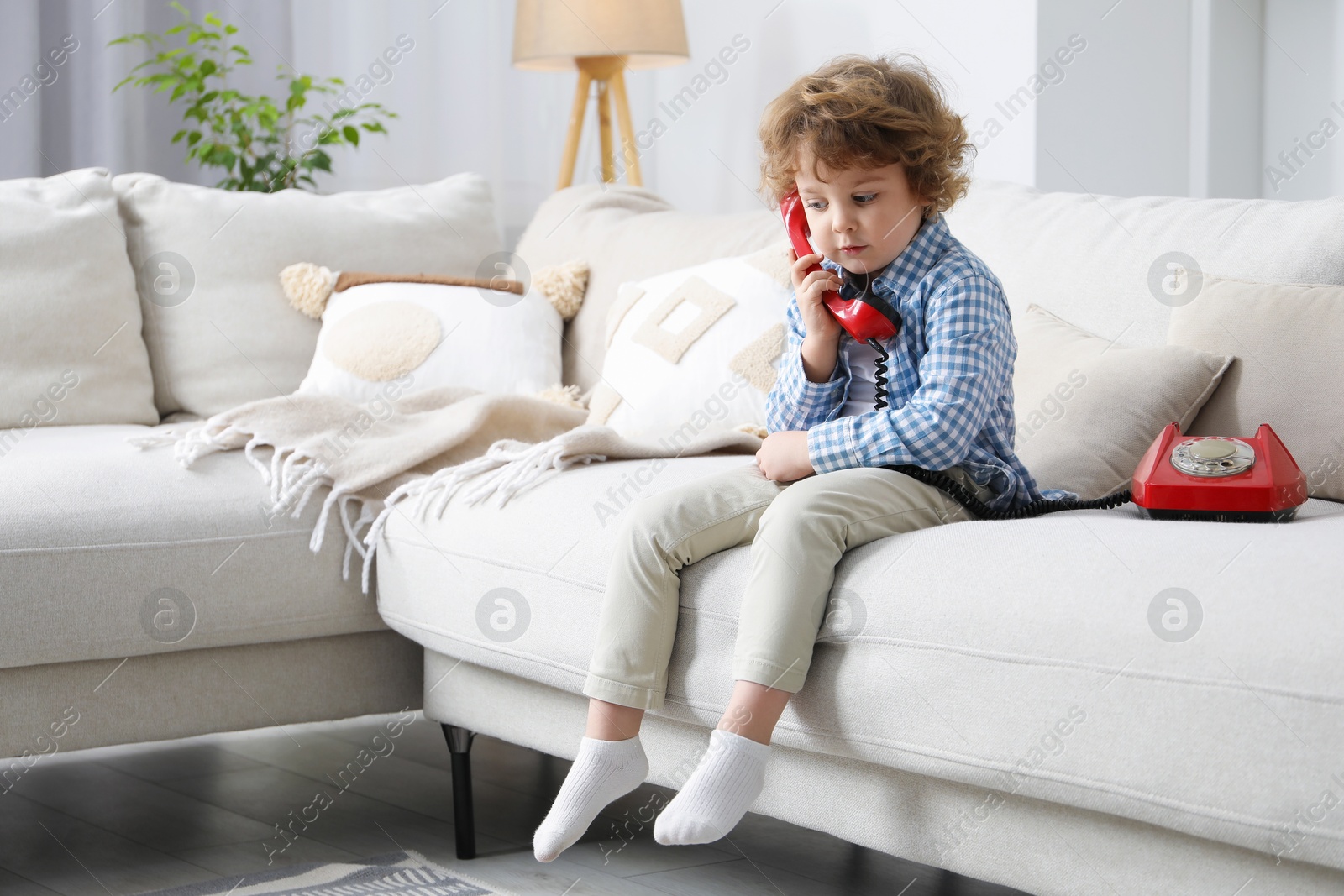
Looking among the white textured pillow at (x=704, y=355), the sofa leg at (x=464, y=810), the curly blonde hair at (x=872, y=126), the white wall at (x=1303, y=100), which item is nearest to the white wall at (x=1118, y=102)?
the white wall at (x=1303, y=100)

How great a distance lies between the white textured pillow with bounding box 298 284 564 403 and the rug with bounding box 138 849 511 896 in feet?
2.47

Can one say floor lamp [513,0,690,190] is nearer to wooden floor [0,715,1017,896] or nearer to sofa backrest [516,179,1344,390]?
sofa backrest [516,179,1344,390]

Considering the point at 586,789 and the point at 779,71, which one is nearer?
the point at 586,789

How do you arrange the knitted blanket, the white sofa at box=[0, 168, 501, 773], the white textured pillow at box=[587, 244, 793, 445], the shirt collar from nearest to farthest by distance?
the shirt collar
the white sofa at box=[0, 168, 501, 773]
the knitted blanket
the white textured pillow at box=[587, 244, 793, 445]

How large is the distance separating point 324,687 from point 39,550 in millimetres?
387

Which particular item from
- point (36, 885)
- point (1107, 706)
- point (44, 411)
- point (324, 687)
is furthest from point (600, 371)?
point (1107, 706)

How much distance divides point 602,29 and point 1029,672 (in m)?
2.45

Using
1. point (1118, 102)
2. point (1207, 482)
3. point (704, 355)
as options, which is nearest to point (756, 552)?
point (1207, 482)

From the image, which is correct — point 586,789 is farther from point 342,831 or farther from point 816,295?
point 342,831

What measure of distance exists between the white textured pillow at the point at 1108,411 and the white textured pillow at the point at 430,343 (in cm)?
91

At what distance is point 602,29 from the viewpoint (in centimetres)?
314

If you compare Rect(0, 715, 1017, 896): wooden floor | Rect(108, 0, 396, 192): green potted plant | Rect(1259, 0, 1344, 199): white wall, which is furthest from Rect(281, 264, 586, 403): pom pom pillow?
Rect(1259, 0, 1344, 199): white wall

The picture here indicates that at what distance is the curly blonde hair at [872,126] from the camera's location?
52.8 inches

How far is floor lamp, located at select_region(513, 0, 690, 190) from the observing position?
3.14m
